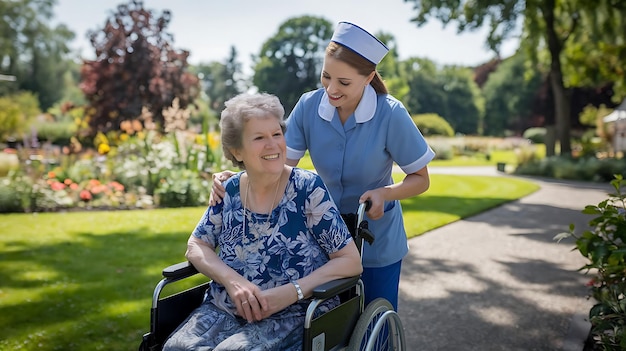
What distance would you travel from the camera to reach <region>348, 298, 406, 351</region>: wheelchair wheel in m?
2.00

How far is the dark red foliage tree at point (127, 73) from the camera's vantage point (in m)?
14.6

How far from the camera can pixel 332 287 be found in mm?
1867

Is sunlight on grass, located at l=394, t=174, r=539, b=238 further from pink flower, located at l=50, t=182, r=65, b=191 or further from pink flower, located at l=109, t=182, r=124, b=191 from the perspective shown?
pink flower, located at l=50, t=182, r=65, b=191

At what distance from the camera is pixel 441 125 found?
32.8 m

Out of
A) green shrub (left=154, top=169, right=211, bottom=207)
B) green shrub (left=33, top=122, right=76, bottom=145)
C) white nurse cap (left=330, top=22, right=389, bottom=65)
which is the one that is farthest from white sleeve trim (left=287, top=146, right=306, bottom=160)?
green shrub (left=33, top=122, right=76, bottom=145)

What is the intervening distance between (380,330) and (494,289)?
8.99 feet

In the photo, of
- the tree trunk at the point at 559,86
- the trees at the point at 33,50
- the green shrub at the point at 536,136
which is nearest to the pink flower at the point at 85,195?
the tree trunk at the point at 559,86

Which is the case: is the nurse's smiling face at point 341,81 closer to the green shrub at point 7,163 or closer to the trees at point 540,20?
the green shrub at point 7,163

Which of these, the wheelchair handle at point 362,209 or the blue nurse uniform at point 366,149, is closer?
the wheelchair handle at point 362,209

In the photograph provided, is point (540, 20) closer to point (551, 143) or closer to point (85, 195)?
point (551, 143)

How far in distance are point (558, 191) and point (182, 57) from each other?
971 cm

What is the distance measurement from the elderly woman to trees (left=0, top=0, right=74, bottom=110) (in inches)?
1777

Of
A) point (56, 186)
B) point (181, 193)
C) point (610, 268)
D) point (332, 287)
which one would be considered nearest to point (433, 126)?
point (181, 193)

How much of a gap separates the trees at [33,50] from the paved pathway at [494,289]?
139ft
